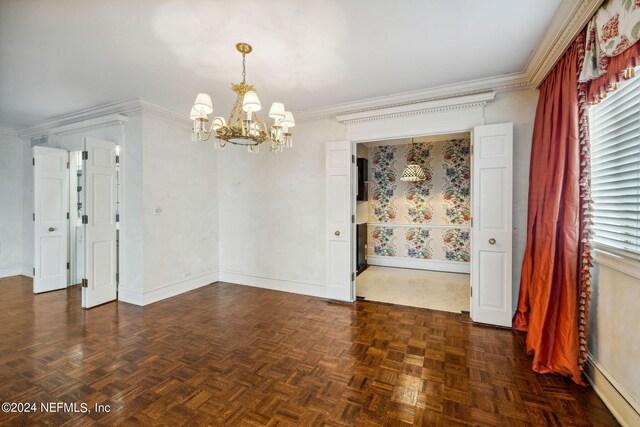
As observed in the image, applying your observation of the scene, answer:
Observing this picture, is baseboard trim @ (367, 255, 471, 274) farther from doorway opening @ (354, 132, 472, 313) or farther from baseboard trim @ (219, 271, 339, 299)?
baseboard trim @ (219, 271, 339, 299)

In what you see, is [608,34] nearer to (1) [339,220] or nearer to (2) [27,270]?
(1) [339,220]

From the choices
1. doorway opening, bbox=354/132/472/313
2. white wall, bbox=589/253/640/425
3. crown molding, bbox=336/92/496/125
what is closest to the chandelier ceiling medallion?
crown molding, bbox=336/92/496/125

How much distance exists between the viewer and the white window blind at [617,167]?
69.0 inches

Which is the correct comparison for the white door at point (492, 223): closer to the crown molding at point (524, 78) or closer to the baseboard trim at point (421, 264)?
the crown molding at point (524, 78)

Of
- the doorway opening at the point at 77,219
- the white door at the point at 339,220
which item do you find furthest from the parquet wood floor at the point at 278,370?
the doorway opening at the point at 77,219

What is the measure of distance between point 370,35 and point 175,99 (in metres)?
2.69

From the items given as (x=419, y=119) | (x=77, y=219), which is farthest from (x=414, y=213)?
(x=77, y=219)

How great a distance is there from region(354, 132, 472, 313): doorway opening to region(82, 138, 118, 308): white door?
3783mm

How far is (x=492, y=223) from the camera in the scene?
10.3 feet

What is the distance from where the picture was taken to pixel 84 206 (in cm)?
368

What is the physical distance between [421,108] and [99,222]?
4.54 meters

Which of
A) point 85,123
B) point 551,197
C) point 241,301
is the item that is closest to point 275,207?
point 241,301

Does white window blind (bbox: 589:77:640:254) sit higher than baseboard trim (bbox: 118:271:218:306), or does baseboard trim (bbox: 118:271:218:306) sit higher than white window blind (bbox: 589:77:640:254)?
white window blind (bbox: 589:77:640:254)

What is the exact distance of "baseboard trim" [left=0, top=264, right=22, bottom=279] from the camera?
16.8ft
